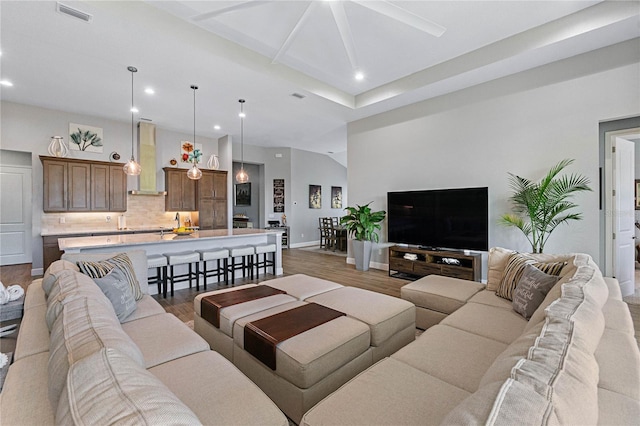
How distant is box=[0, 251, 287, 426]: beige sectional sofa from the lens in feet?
2.10

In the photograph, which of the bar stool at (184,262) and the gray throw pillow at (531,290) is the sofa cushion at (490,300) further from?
the bar stool at (184,262)

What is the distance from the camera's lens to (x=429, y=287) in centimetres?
293

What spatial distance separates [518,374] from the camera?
0.73 metres

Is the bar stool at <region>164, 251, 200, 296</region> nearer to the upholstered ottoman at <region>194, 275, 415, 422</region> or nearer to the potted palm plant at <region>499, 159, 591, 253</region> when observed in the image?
the upholstered ottoman at <region>194, 275, 415, 422</region>

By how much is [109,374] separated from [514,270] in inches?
114

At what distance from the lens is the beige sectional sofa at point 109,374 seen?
2.10ft

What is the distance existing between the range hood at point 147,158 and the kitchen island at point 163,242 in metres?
1.85

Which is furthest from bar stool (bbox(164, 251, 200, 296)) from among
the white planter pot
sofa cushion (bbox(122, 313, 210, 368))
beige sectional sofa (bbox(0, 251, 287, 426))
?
the white planter pot

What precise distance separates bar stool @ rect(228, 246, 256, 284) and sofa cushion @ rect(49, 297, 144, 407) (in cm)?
343

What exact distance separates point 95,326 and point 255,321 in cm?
107

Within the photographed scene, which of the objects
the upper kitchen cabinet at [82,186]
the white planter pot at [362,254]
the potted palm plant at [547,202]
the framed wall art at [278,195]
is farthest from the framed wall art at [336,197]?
the potted palm plant at [547,202]

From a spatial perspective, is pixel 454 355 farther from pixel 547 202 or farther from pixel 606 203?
pixel 606 203

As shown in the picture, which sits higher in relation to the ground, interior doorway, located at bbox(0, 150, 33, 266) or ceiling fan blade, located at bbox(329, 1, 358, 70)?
ceiling fan blade, located at bbox(329, 1, 358, 70)

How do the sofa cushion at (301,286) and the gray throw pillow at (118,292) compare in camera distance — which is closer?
the gray throw pillow at (118,292)
